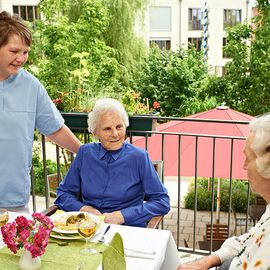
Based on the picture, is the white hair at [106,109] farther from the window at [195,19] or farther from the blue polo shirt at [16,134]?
the window at [195,19]

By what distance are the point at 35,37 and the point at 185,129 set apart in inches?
299

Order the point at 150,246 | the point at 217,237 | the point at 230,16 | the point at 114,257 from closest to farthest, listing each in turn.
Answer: the point at 114,257 → the point at 150,246 → the point at 217,237 → the point at 230,16

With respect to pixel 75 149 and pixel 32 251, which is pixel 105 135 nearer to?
pixel 75 149

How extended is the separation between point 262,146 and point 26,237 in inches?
30.8

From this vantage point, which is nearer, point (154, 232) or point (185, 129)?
point (154, 232)

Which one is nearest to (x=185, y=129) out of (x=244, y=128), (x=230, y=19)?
(x=244, y=128)

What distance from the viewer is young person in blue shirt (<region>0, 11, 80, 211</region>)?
2.02 metres

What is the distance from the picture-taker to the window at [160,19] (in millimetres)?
22364

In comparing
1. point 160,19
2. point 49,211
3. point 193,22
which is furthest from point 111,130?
point 193,22

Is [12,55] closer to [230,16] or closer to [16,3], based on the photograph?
[16,3]

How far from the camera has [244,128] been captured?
4.01 metres

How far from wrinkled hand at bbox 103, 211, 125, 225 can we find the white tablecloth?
24 cm

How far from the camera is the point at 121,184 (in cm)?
218

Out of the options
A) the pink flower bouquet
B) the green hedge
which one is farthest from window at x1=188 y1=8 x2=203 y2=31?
the pink flower bouquet
